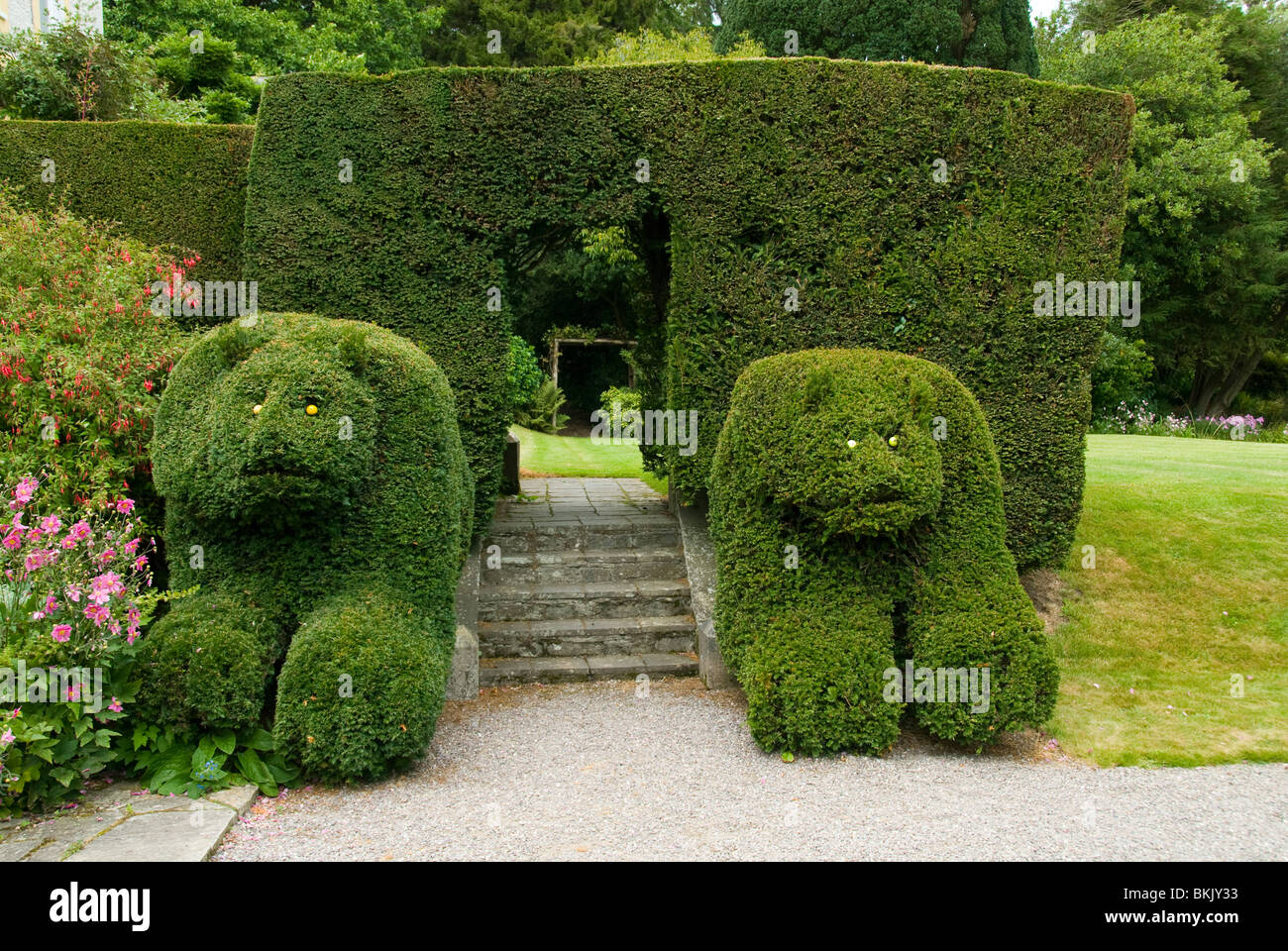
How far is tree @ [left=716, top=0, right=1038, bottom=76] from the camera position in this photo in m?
18.1

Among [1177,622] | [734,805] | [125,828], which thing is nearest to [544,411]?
[1177,622]

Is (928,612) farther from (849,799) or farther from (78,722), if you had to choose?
(78,722)

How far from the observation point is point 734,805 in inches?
197

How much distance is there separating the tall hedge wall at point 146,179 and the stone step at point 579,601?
376 cm

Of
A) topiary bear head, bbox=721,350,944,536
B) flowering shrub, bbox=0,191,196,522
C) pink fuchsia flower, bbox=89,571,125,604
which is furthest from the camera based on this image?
flowering shrub, bbox=0,191,196,522

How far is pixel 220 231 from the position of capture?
26.4ft

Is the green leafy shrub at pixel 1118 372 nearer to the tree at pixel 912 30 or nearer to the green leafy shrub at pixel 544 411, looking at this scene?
the tree at pixel 912 30

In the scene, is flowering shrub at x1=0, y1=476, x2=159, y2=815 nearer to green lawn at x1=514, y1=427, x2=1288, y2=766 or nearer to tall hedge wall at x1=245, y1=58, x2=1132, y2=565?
tall hedge wall at x1=245, y1=58, x2=1132, y2=565

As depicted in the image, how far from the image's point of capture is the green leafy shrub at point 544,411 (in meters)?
22.7

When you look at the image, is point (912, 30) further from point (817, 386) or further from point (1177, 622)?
point (817, 386)

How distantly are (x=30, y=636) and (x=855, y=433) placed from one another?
14.9ft

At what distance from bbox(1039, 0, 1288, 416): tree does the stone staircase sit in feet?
58.1

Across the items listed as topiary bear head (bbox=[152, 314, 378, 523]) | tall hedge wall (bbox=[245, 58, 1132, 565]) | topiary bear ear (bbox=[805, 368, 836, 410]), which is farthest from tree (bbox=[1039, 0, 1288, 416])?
topiary bear head (bbox=[152, 314, 378, 523])

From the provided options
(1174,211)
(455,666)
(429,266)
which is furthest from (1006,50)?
(455,666)
